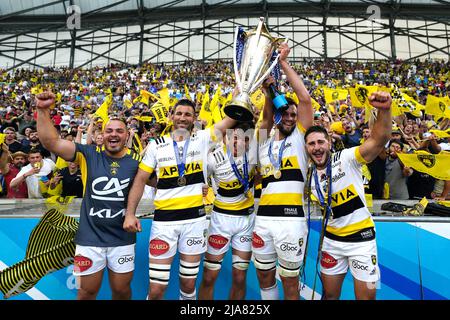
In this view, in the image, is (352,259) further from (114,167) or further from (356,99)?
(356,99)

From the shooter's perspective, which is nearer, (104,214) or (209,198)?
(104,214)

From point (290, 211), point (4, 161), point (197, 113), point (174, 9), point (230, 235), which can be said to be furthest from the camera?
point (174, 9)

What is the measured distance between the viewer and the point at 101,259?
292 centimetres

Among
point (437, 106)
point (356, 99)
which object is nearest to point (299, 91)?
point (356, 99)

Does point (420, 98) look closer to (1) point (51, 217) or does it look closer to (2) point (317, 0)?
(2) point (317, 0)

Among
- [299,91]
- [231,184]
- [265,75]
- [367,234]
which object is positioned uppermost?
[265,75]

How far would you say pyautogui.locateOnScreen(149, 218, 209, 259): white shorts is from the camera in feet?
9.62

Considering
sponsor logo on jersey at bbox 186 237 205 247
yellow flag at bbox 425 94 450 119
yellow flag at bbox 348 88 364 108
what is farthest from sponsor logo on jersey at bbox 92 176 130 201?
yellow flag at bbox 425 94 450 119

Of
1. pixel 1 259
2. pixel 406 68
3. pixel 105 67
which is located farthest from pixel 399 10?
pixel 1 259

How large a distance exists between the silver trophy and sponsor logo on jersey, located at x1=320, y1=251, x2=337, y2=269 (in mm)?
1232

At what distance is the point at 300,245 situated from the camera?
2.80 metres

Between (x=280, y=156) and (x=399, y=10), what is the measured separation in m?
27.9

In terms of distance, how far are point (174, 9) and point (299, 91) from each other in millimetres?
26003

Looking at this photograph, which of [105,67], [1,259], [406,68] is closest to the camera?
[1,259]
